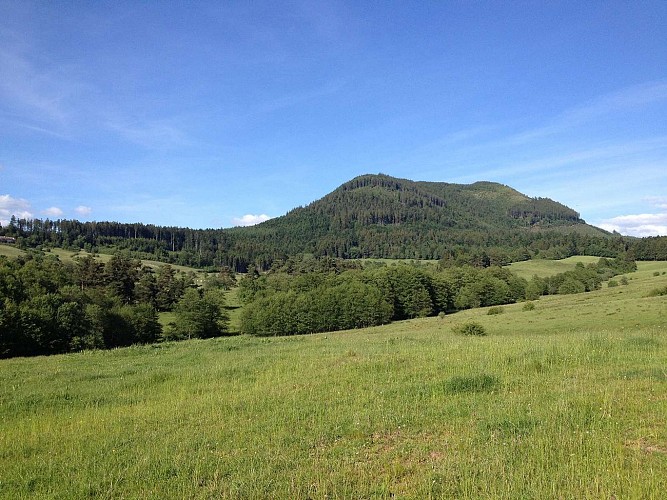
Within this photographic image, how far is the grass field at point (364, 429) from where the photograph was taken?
647cm

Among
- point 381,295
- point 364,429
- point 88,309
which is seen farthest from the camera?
point 381,295

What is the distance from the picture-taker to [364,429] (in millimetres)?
8977

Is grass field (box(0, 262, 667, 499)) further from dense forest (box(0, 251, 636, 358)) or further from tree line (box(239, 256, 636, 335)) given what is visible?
tree line (box(239, 256, 636, 335))

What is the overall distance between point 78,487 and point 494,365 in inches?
480

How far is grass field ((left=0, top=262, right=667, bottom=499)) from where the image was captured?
647 centimetres

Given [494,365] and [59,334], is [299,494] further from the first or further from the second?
[59,334]

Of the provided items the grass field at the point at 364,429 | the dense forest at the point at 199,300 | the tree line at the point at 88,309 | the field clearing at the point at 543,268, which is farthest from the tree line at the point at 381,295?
the grass field at the point at 364,429

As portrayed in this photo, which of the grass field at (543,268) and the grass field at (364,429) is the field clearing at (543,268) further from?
the grass field at (364,429)

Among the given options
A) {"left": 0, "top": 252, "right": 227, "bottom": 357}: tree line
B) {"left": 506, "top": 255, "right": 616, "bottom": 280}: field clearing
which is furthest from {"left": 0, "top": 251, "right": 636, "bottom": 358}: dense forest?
{"left": 506, "top": 255, "right": 616, "bottom": 280}: field clearing

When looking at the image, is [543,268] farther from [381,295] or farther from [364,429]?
[364,429]

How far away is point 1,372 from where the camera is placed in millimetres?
20719

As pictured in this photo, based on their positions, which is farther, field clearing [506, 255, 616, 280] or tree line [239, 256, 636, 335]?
field clearing [506, 255, 616, 280]

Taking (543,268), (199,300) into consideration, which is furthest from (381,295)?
(543,268)

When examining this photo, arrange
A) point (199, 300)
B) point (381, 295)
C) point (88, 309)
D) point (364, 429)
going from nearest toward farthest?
point (364, 429), point (88, 309), point (199, 300), point (381, 295)
